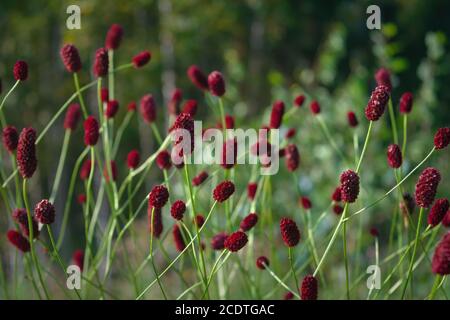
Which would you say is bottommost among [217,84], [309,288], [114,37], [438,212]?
[309,288]

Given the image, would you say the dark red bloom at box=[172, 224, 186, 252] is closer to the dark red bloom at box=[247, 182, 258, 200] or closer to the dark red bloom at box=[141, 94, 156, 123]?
the dark red bloom at box=[247, 182, 258, 200]

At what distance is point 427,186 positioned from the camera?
3.49ft

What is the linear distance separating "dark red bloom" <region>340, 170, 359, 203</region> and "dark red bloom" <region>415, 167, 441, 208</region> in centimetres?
10

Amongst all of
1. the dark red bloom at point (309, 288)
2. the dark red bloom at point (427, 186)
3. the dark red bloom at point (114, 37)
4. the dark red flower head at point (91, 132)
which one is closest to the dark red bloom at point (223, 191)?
the dark red bloom at point (309, 288)

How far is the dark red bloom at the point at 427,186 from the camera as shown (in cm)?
106

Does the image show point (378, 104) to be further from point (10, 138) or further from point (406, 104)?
point (10, 138)

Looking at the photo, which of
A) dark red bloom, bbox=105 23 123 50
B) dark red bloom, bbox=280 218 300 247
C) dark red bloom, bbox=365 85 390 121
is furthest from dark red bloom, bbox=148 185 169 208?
dark red bloom, bbox=105 23 123 50

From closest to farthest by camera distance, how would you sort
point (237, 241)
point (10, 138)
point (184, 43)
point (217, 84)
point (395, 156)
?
point (237, 241)
point (395, 156)
point (10, 138)
point (217, 84)
point (184, 43)

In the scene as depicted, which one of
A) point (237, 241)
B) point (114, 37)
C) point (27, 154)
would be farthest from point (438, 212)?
point (114, 37)

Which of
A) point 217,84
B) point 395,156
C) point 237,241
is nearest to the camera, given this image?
point 237,241

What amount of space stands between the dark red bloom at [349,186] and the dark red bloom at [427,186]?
10cm

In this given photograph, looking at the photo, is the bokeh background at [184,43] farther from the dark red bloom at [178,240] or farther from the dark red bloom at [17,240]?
the dark red bloom at [17,240]

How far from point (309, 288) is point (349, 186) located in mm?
179
